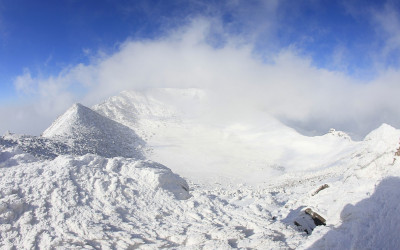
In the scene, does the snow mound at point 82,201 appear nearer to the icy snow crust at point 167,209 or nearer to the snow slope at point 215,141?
the icy snow crust at point 167,209

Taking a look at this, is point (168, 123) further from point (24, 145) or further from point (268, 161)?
point (24, 145)

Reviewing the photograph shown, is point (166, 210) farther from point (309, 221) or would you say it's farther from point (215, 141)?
point (215, 141)

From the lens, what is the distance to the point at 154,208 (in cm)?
1059

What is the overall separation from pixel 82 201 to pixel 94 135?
74.9 ft

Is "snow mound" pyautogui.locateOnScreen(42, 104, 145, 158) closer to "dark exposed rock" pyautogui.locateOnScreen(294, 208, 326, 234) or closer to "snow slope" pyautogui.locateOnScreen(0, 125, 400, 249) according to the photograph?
"snow slope" pyautogui.locateOnScreen(0, 125, 400, 249)

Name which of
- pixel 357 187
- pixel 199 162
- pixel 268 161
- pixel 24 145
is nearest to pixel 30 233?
pixel 357 187

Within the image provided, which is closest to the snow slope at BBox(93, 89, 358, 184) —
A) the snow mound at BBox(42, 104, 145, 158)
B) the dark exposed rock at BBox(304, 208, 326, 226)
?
the snow mound at BBox(42, 104, 145, 158)

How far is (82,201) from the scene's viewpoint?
33.0 feet

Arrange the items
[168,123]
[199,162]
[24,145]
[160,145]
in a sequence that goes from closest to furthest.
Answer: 1. [24,145]
2. [199,162]
3. [160,145]
4. [168,123]

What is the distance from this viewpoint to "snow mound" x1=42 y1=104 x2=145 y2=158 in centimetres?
2781

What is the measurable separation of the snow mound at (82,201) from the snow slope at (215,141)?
49.4 feet

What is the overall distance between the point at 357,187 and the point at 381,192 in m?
1.07

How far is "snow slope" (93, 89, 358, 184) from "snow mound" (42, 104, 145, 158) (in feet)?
7.60

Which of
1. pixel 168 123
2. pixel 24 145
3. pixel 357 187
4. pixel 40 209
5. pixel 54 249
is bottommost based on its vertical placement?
pixel 54 249
